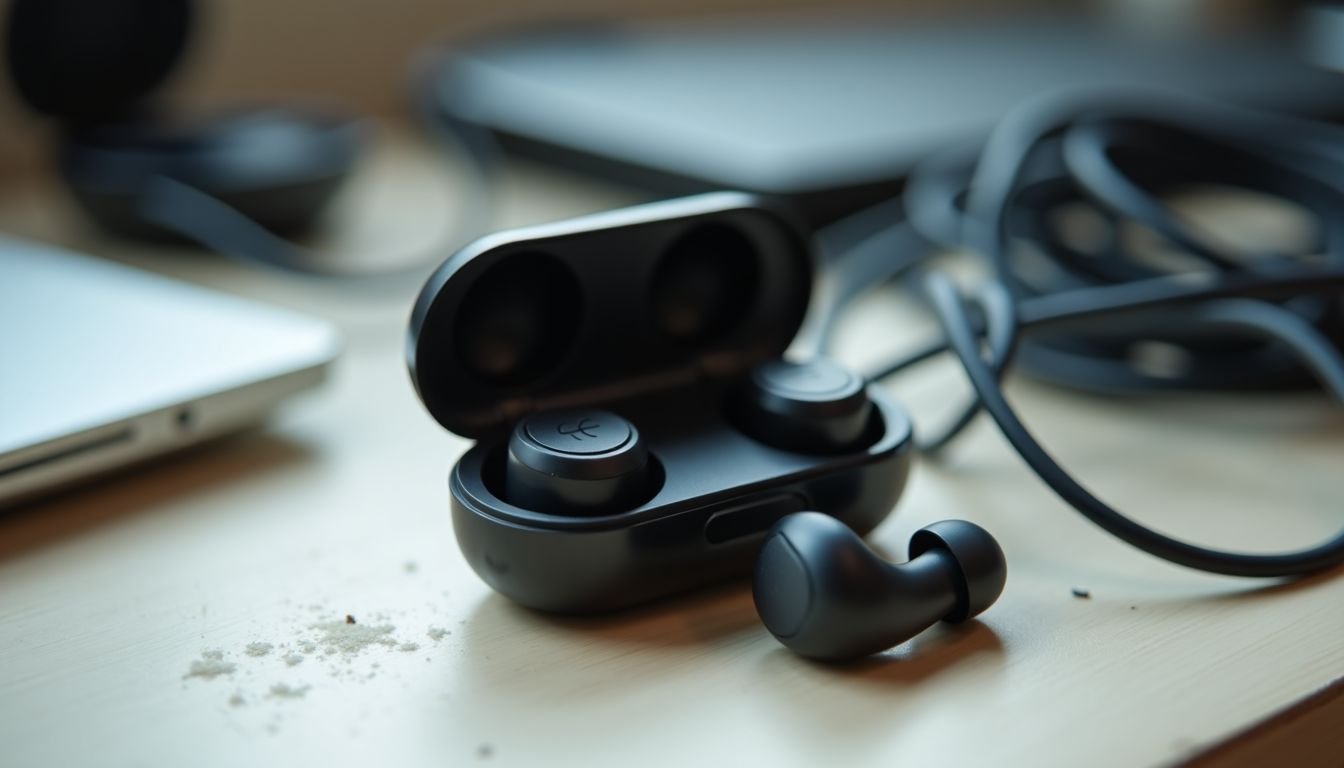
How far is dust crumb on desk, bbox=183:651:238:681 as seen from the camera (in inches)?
13.4

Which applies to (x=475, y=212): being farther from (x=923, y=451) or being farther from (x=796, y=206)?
(x=923, y=451)

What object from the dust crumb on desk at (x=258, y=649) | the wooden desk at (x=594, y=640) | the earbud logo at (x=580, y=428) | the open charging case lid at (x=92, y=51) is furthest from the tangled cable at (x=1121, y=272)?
the open charging case lid at (x=92, y=51)

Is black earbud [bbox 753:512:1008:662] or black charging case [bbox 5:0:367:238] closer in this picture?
black earbud [bbox 753:512:1008:662]

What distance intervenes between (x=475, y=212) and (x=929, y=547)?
46 centimetres

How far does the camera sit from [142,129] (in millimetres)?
774

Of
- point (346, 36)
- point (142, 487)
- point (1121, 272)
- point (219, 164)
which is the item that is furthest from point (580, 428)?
point (346, 36)

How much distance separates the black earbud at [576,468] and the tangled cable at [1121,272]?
0.41 feet

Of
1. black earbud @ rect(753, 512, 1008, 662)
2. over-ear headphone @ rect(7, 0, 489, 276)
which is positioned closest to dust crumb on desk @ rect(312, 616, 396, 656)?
black earbud @ rect(753, 512, 1008, 662)

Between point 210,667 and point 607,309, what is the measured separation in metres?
0.17

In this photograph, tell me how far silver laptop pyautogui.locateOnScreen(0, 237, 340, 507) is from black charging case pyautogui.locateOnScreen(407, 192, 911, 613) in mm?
128

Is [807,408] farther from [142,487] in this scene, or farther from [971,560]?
[142,487]

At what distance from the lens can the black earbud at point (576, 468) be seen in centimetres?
35

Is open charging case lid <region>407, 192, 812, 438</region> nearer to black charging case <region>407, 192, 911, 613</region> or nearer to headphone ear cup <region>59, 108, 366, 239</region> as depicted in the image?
black charging case <region>407, 192, 911, 613</region>

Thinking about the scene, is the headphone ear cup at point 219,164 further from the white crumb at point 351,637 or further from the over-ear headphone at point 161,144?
the white crumb at point 351,637
